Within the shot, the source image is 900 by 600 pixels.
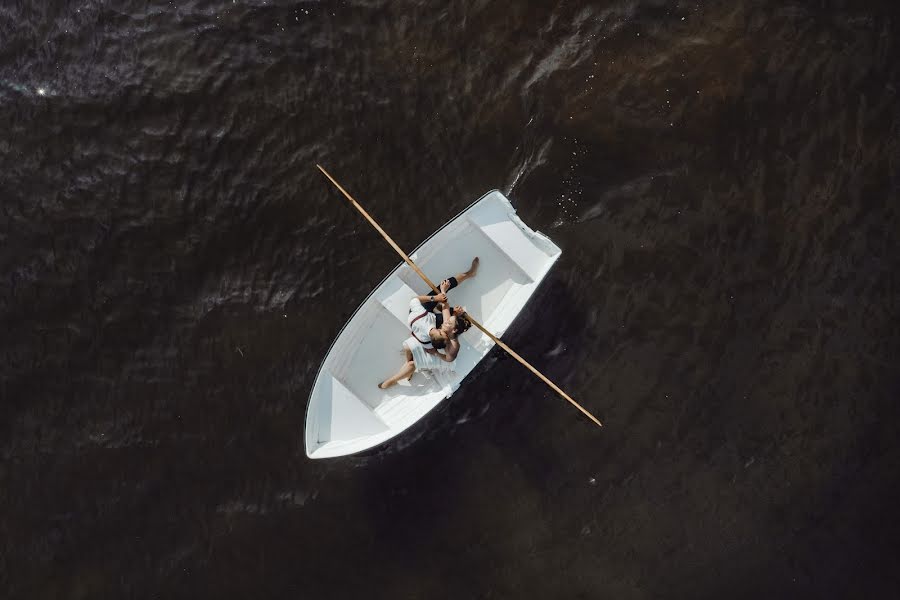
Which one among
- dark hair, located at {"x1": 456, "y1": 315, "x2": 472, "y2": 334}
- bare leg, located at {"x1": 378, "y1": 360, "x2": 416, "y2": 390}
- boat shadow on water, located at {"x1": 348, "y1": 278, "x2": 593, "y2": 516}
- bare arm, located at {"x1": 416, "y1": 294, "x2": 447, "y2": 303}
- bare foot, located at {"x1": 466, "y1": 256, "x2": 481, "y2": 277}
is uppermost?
bare arm, located at {"x1": 416, "y1": 294, "x2": 447, "y2": 303}

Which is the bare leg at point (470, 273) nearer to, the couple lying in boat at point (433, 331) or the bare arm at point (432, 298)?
the couple lying in boat at point (433, 331)

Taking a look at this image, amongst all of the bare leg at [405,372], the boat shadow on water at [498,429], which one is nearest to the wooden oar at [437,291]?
the boat shadow on water at [498,429]

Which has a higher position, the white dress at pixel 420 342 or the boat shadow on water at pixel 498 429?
the white dress at pixel 420 342

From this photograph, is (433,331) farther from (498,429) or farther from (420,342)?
(498,429)

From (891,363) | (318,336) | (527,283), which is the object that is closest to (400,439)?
(318,336)

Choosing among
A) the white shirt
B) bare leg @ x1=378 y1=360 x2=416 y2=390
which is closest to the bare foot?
the white shirt

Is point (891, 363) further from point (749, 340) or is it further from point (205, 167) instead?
point (205, 167)

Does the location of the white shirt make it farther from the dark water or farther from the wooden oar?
the dark water
